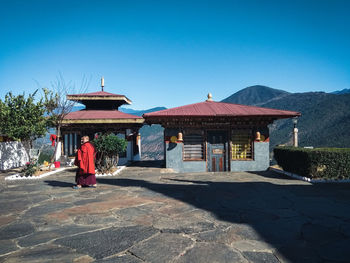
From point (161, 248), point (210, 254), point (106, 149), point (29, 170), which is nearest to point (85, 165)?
point (106, 149)

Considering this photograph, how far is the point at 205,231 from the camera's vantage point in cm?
362

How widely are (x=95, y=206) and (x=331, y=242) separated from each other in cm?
452

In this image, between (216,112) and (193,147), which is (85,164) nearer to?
(193,147)

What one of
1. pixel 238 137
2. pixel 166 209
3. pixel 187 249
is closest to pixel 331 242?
pixel 187 249

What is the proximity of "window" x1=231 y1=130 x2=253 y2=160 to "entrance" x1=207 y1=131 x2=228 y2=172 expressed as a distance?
50 cm

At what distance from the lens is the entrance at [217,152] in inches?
462

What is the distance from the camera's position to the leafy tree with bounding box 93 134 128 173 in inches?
409

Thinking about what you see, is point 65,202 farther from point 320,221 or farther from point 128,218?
point 320,221

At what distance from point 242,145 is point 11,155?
1370 cm

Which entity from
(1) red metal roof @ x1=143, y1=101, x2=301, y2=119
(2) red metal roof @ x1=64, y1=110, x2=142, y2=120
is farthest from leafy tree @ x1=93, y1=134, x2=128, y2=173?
(2) red metal roof @ x1=64, y1=110, x2=142, y2=120

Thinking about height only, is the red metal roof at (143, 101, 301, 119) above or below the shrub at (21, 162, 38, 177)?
above

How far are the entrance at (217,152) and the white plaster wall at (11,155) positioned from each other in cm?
1174

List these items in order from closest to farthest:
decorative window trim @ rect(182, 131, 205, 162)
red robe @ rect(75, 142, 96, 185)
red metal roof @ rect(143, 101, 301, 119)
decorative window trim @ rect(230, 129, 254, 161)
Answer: red robe @ rect(75, 142, 96, 185) < red metal roof @ rect(143, 101, 301, 119) < decorative window trim @ rect(182, 131, 205, 162) < decorative window trim @ rect(230, 129, 254, 161)

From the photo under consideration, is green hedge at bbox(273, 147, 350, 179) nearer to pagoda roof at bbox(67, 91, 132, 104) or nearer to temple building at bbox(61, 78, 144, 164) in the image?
temple building at bbox(61, 78, 144, 164)
